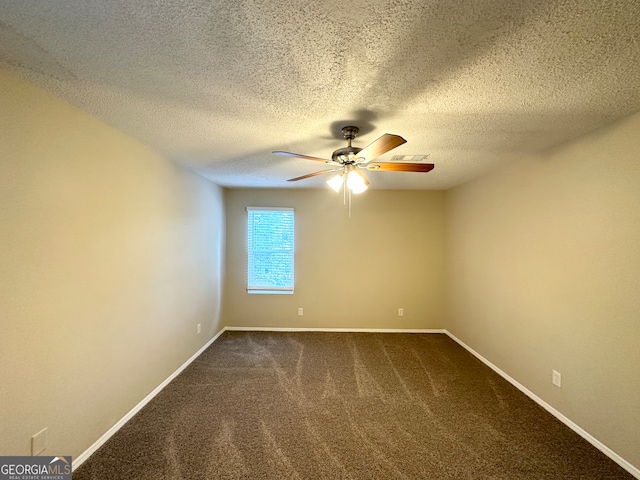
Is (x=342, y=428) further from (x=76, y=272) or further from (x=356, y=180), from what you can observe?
(x=76, y=272)

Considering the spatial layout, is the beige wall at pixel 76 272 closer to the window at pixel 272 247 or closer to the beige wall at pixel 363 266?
→ the window at pixel 272 247

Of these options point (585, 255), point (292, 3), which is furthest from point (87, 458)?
point (585, 255)

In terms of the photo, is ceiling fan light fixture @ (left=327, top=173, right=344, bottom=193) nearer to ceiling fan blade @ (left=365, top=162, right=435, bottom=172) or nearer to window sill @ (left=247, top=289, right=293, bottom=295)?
ceiling fan blade @ (left=365, top=162, right=435, bottom=172)

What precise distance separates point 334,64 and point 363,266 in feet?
11.3

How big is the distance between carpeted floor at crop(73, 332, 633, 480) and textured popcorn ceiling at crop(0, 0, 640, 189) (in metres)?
2.35

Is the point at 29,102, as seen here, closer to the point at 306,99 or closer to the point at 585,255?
the point at 306,99

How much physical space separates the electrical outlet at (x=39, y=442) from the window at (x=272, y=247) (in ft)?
9.61

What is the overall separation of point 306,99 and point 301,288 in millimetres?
3275

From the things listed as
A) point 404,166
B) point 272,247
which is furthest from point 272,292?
point 404,166

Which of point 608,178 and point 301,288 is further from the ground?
point 608,178

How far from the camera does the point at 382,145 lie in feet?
5.36

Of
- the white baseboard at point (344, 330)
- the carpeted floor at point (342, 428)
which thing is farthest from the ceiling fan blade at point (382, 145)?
the white baseboard at point (344, 330)

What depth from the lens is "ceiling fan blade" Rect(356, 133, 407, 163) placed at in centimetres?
149

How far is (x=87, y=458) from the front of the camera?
1.79 metres
